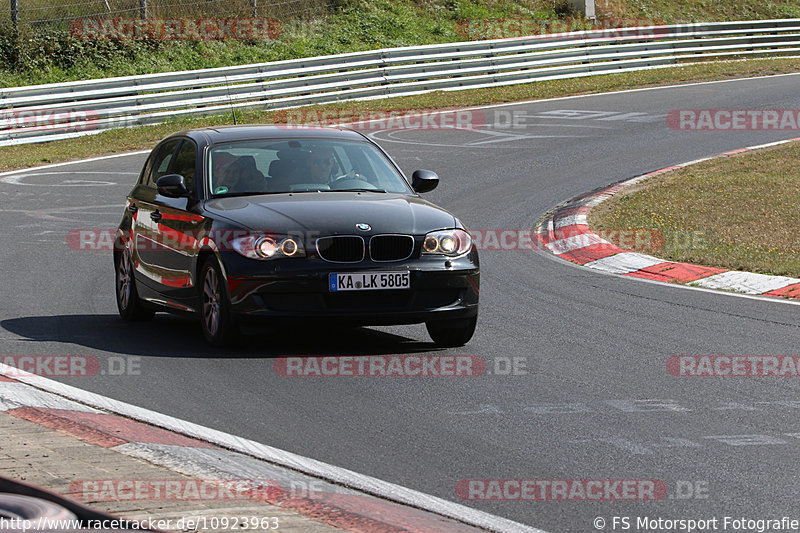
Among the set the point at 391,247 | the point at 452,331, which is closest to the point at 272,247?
the point at 391,247

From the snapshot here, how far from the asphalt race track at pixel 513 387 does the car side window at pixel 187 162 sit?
119cm

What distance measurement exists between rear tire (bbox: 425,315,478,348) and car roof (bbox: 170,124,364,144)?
6.06 feet

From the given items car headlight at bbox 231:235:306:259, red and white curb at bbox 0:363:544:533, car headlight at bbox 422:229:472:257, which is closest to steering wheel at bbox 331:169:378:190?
car headlight at bbox 422:229:472:257

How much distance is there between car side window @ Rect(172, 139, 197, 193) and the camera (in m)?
9.14

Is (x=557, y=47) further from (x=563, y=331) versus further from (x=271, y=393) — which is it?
(x=271, y=393)

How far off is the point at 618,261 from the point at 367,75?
55.4ft

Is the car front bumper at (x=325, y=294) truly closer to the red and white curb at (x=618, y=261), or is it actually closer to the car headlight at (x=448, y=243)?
the car headlight at (x=448, y=243)

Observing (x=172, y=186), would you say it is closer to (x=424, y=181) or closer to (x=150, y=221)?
(x=150, y=221)

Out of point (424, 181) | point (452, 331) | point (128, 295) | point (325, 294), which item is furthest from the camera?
point (128, 295)

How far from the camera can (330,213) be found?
26.5ft

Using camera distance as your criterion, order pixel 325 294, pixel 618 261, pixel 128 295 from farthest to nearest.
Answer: pixel 618 261 → pixel 128 295 → pixel 325 294

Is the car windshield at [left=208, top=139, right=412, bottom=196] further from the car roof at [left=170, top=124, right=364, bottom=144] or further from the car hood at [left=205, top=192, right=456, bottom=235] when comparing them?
the car hood at [left=205, top=192, right=456, bottom=235]

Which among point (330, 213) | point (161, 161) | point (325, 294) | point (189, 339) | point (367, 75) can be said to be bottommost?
point (189, 339)

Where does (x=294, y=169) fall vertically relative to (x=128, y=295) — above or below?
above
